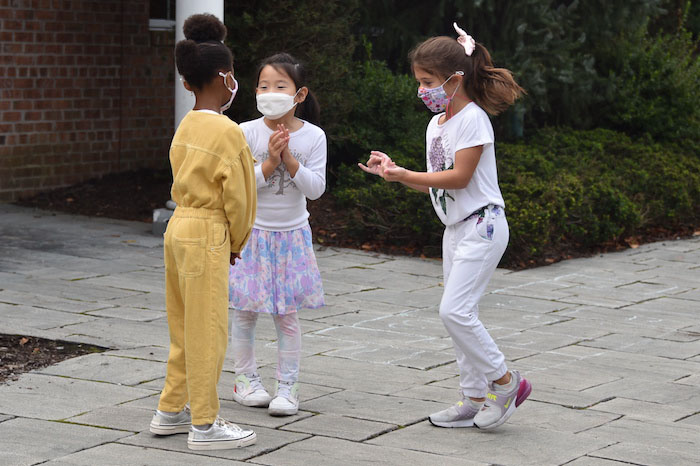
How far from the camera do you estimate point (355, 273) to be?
347 inches

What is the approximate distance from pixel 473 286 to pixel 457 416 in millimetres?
591

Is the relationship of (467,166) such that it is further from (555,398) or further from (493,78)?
(555,398)

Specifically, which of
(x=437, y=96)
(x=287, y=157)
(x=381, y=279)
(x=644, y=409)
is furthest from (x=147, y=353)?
(x=381, y=279)

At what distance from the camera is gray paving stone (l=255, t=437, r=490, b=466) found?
445 centimetres

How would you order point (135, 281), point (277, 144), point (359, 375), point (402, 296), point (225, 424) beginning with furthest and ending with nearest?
1. point (135, 281)
2. point (402, 296)
3. point (359, 375)
4. point (277, 144)
5. point (225, 424)

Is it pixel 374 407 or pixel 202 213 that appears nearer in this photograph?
pixel 202 213

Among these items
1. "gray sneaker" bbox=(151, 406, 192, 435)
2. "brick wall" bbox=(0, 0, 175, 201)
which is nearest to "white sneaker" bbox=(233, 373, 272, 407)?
"gray sneaker" bbox=(151, 406, 192, 435)

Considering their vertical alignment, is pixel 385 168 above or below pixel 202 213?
above

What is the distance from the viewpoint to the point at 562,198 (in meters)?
9.98

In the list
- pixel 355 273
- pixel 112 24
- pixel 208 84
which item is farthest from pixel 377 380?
pixel 112 24

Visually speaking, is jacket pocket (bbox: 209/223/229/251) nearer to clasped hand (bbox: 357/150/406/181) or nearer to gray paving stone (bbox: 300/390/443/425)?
clasped hand (bbox: 357/150/406/181)

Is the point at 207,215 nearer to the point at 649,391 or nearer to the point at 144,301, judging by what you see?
the point at 649,391

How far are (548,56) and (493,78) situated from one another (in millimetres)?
7519

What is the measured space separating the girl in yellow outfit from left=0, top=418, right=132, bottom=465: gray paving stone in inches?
16.3
